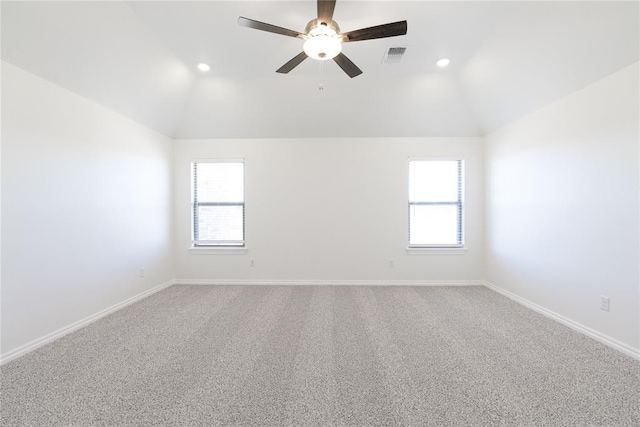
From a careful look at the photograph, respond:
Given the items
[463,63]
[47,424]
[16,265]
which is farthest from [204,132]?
[463,63]

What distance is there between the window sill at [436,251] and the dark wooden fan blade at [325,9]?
329 centimetres

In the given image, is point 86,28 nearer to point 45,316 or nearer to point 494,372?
point 45,316

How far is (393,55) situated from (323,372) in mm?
3250

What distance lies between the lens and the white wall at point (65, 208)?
195cm

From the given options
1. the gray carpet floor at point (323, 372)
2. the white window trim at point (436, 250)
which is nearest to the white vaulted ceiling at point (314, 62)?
the white window trim at point (436, 250)

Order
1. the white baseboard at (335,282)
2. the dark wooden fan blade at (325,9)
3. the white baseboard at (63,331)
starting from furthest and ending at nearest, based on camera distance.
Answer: the white baseboard at (335,282), the white baseboard at (63,331), the dark wooden fan blade at (325,9)

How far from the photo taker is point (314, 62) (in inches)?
110

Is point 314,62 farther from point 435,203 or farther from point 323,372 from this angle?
point 323,372

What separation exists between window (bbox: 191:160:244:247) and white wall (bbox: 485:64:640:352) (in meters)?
4.12

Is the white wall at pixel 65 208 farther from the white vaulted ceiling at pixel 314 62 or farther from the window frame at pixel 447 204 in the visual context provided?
the window frame at pixel 447 204

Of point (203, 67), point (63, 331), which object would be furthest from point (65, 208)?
point (203, 67)

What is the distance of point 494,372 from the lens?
1.74 meters

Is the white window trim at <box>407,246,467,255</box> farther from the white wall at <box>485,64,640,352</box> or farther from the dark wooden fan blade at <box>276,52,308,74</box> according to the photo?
the dark wooden fan blade at <box>276,52,308,74</box>

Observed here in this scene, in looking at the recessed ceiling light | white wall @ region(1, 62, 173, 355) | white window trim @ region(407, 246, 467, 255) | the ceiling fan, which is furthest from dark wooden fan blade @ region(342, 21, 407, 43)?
white window trim @ region(407, 246, 467, 255)
